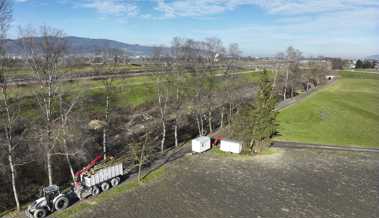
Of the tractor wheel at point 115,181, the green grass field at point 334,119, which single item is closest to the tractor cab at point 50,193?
the tractor wheel at point 115,181

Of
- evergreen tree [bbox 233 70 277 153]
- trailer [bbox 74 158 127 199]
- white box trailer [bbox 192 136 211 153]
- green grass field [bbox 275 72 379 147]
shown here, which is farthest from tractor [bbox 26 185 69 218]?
green grass field [bbox 275 72 379 147]

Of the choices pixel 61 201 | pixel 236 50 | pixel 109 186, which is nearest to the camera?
pixel 61 201

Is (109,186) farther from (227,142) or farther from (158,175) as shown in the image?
(227,142)

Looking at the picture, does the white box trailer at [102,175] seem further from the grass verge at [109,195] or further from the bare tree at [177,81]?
the bare tree at [177,81]

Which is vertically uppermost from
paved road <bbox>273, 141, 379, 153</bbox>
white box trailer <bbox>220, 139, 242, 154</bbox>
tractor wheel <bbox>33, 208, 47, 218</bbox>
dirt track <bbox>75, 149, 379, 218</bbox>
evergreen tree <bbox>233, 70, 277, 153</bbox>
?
evergreen tree <bbox>233, 70, 277, 153</bbox>

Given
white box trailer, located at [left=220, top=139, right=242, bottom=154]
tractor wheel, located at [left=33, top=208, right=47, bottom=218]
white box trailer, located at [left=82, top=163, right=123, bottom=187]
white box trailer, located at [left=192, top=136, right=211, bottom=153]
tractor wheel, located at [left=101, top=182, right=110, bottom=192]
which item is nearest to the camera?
tractor wheel, located at [left=33, top=208, right=47, bottom=218]

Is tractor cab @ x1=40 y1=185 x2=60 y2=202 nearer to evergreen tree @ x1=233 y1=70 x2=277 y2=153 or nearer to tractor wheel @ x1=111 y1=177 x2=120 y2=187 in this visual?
tractor wheel @ x1=111 y1=177 x2=120 y2=187

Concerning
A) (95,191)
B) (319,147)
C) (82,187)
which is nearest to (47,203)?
(82,187)

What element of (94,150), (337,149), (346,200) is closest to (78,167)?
(94,150)
